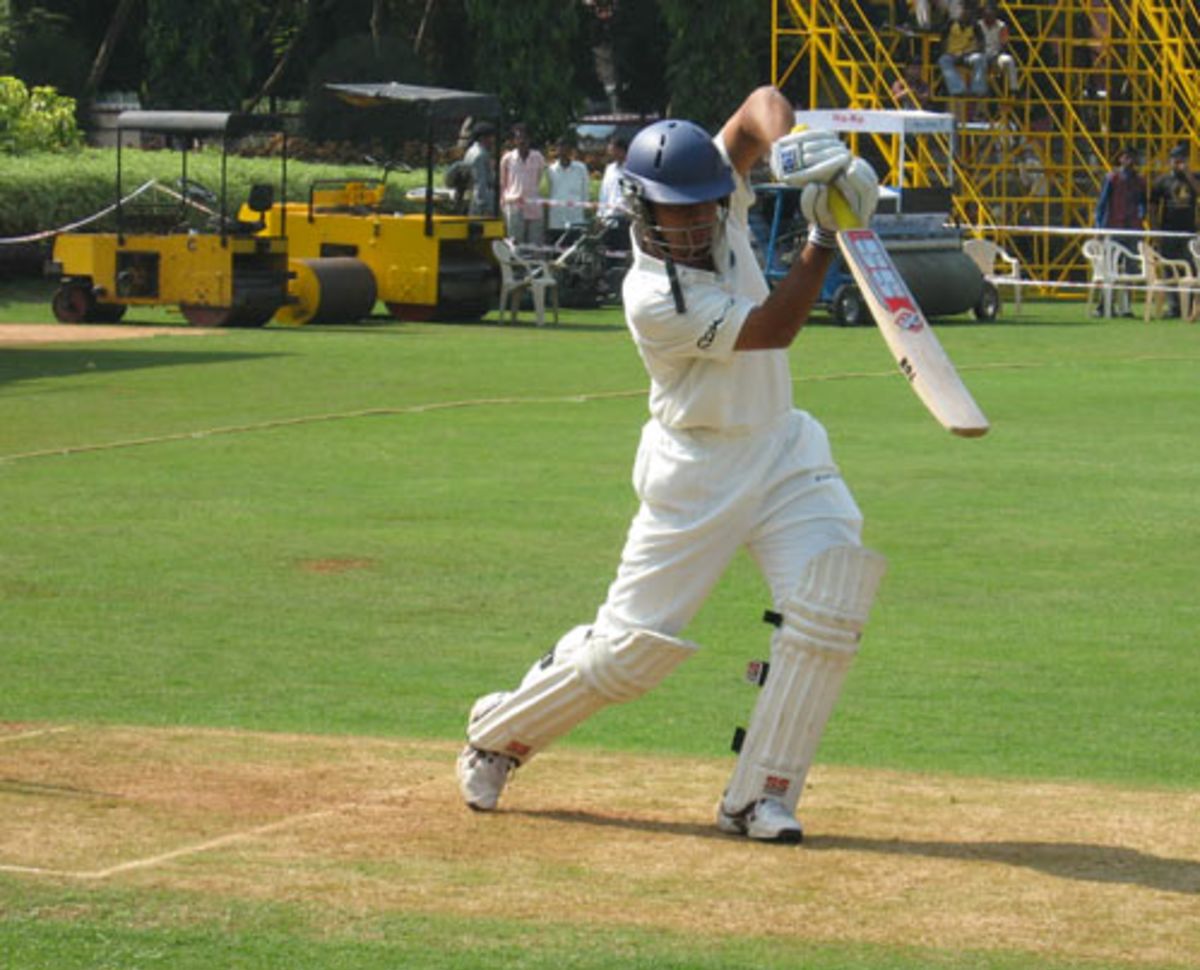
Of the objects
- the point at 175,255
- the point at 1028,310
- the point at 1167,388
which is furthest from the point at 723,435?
the point at 1028,310

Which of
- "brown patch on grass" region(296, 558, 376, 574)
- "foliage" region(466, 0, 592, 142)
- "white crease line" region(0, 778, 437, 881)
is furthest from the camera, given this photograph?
"foliage" region(466, 0, 592, 142)

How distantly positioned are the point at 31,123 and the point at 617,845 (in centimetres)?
3525

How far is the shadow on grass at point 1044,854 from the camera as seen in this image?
631 cm

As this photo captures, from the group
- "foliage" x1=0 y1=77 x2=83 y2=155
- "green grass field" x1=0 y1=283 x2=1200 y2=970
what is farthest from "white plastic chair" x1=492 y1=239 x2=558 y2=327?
"foliage" x1=0 y1=77 x2=83 y2=155

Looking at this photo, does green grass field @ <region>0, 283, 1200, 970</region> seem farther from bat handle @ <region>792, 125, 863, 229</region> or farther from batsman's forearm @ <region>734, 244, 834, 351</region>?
bat handle @ <region>792, 125, 863, 229</region>

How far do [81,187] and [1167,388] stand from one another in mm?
19154

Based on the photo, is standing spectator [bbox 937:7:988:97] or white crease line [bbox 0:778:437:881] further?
standing spectator [bbox 937:7:988:97]

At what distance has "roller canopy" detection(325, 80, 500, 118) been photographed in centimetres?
3089

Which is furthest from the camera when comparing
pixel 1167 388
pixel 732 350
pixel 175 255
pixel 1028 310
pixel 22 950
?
pixel 1028 310

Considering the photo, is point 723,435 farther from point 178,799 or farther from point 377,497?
point 377,497

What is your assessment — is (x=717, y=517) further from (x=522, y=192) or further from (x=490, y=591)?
(x=522, y=192)

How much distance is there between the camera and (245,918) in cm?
578

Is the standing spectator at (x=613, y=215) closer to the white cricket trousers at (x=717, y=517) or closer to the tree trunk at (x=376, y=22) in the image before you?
the tree trunk at (x=376, y=22)

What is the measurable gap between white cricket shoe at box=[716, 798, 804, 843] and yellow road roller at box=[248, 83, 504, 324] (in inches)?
886
